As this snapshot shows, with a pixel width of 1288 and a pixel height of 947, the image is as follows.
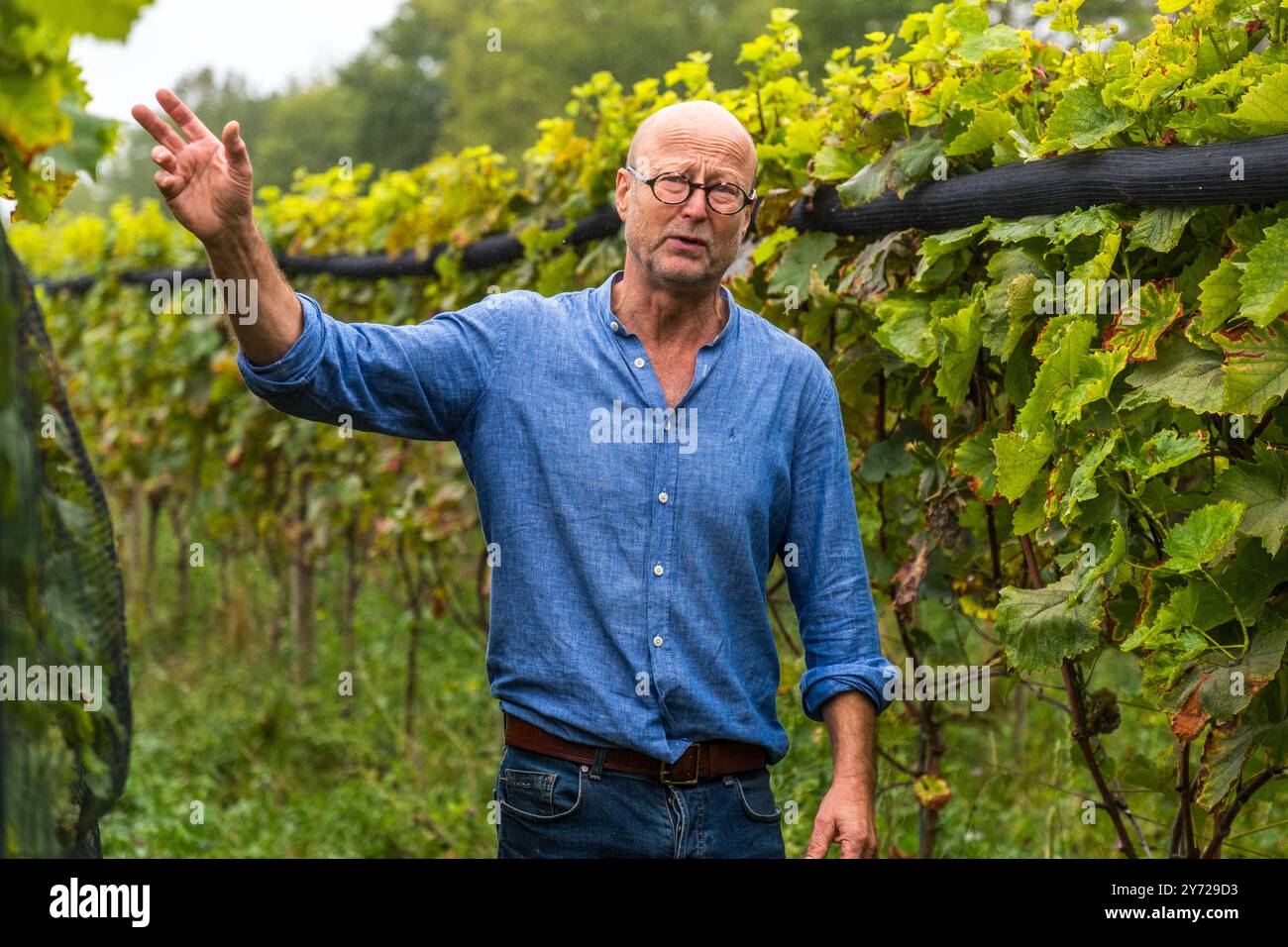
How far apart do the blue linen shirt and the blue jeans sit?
67 millimetres

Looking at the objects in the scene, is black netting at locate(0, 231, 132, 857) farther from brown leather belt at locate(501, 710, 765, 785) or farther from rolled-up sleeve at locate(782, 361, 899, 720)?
rolled-up sleeve at locate(782, 361, 899, 720)

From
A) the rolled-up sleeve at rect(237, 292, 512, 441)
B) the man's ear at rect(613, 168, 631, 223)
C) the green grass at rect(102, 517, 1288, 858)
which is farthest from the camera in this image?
the green grass at rect(102, 517, 1288, 858)

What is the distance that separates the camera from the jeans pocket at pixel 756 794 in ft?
8.20

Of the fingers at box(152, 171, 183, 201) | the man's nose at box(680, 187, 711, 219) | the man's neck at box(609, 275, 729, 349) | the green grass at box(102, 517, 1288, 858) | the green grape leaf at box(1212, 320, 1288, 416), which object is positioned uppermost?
the man's nose at box(680, 187, 711, 219)

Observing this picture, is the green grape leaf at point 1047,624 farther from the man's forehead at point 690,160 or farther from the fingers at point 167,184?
the fingers at point 167,184

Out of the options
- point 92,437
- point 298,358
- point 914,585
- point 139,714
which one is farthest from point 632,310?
point 92,437

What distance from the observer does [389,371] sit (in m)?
2.48

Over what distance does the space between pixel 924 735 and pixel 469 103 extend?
27.3m

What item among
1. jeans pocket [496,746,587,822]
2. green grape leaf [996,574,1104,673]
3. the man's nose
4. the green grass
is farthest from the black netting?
the green grass

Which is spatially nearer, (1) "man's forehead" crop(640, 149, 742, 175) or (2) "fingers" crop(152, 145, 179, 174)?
(2) "fingers" crop(152, 145, 179, 174)

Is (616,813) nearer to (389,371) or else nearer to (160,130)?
(389,371)

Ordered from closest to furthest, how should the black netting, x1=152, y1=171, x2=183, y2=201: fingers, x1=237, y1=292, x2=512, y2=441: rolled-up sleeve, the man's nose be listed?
the black netting < x1=152, y1=171, x2=183, y2=201: fingers < x1=237, y1=292, x2=512, y2=441: rolled-up sleeve < the man's nose

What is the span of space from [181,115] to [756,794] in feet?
4.73

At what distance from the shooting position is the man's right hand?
216 centimetres
